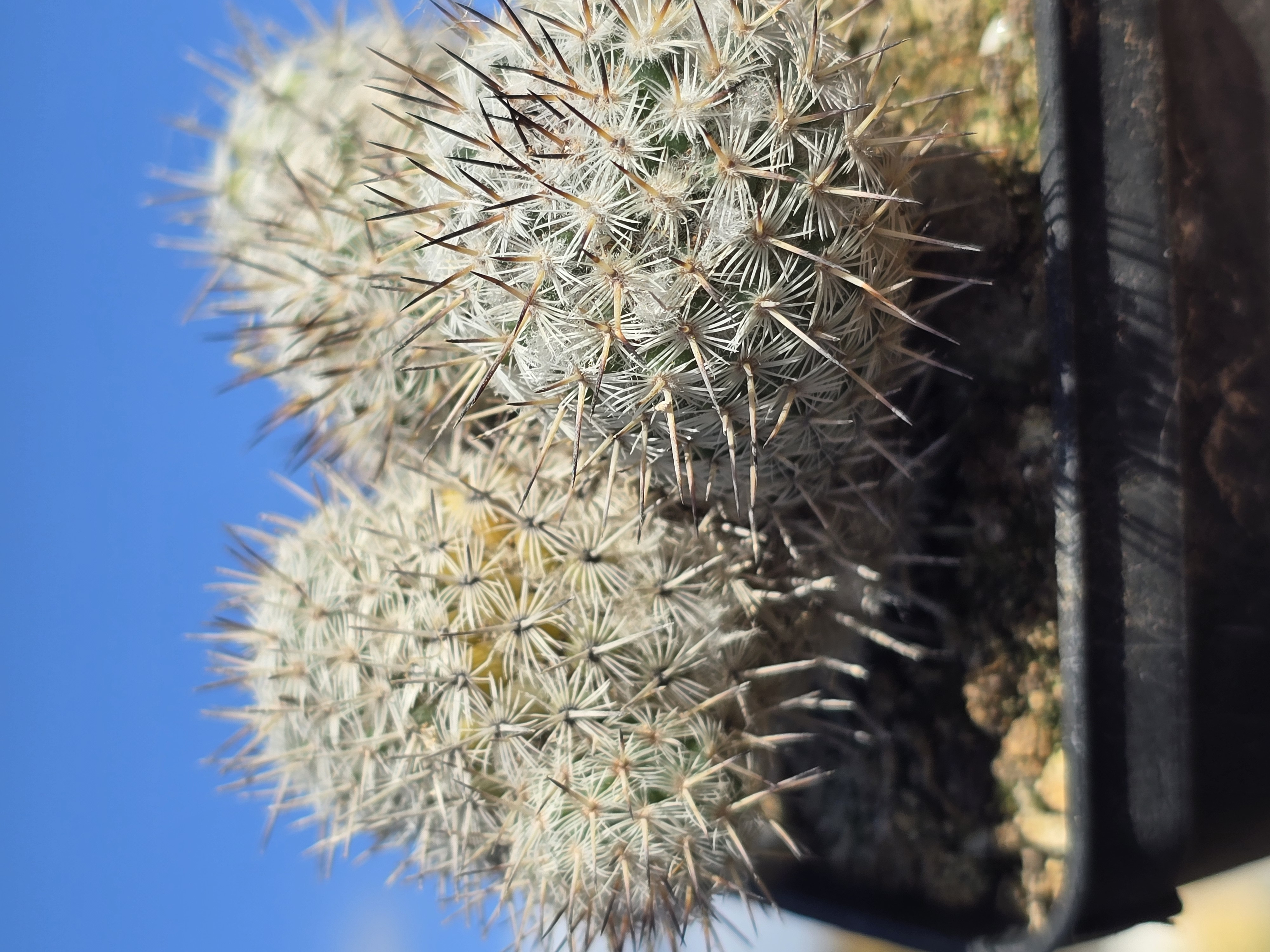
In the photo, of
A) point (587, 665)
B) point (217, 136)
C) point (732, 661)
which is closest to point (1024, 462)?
point (732, 661)

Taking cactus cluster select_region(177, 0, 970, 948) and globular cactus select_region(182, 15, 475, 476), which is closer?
cactus cluster select_region(177, 0, 970, 948)

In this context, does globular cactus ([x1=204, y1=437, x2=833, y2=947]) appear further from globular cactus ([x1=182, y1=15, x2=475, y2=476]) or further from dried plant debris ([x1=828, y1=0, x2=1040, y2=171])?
dried plant debris ([x1=828, y1=0, x2=1040, y2=171])

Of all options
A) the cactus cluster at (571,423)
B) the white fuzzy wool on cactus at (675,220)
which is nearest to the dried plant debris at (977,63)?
the cactus cluster at (571,423)

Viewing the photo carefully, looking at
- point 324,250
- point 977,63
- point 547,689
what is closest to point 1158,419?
point 977,63

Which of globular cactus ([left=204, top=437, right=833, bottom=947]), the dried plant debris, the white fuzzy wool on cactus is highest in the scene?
the dried plant debris

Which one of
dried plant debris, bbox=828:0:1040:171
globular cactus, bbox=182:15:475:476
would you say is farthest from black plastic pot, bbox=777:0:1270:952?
globular cactus, bbox=182:15:475:476
